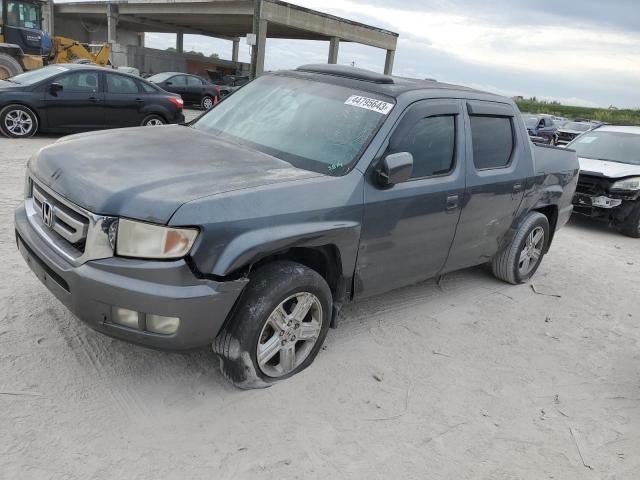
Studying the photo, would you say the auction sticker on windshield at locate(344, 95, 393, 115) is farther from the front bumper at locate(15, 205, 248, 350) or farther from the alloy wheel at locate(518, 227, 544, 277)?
the alloy wheel at locate(518, 227, 544, 277)

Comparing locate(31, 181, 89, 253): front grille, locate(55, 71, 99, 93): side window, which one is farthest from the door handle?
locate(55, 71, 99, 93): side window

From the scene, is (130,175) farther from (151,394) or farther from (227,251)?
(151,394)

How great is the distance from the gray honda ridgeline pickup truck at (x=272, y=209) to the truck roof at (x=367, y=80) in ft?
0.06

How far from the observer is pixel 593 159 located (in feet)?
30.5

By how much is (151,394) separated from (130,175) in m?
1.24

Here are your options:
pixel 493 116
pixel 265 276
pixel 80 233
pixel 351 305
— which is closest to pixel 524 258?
pixel 493 116

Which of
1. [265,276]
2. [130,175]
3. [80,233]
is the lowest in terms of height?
[265,276]

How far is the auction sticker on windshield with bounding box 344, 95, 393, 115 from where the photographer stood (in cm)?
365

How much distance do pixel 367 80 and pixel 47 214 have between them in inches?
93.1

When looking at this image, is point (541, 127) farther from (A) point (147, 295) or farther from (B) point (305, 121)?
(A) point (147, 295)

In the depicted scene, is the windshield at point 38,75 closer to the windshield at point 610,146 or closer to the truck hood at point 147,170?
the truck hood at point 147,170

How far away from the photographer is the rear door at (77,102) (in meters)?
10.2

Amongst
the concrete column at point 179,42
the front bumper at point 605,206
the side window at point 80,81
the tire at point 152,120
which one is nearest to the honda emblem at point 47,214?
the front bumper at point 605,206

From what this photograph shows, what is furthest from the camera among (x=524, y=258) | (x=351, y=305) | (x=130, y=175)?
(x=524, y=258)
